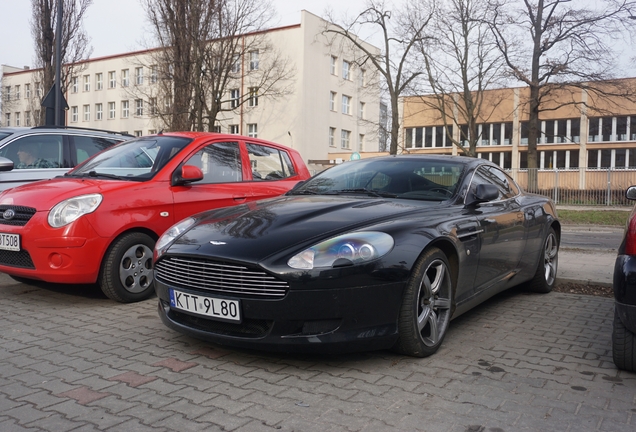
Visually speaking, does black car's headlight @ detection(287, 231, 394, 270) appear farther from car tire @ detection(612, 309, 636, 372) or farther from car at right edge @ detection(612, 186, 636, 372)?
car tire @ detection(612, 309, 636, 372)

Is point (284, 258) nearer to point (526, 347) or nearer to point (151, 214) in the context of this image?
point (526, 347)

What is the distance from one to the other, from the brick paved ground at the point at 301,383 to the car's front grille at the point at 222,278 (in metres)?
0.49

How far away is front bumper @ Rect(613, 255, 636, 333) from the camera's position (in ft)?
11.3

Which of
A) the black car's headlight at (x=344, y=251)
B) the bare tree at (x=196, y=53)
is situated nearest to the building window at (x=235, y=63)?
the bare tree at (x=196, y=53)

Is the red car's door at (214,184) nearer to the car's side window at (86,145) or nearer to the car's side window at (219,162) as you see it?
the car's side window at (219,162)

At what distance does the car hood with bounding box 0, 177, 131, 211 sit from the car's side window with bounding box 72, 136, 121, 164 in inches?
95.4

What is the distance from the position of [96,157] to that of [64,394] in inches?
151

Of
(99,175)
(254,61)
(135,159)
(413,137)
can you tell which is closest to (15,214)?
(99,175)

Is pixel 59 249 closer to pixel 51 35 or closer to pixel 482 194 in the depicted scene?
pixel 482 194

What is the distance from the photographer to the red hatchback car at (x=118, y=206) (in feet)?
16.8

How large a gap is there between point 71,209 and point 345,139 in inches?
1803

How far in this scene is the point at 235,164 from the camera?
663 centimetres

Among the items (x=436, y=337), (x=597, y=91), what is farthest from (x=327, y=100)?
(x=436, y=337)

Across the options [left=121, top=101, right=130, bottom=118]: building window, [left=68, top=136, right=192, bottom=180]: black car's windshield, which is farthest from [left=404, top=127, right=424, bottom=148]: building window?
[left=68, top=136, right=192, bottom=180]: black car's windshield
